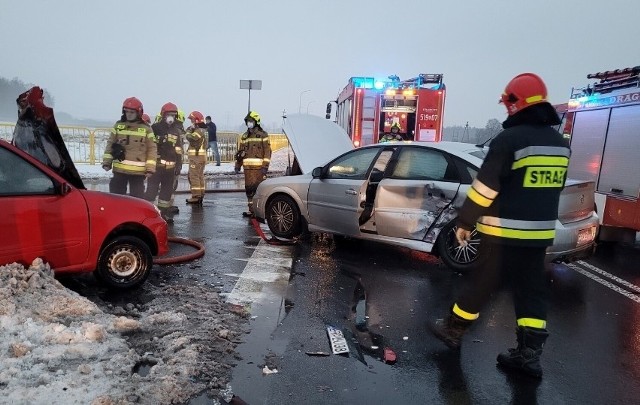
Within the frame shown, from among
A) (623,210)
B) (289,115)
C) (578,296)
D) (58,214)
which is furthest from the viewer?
(289,115)

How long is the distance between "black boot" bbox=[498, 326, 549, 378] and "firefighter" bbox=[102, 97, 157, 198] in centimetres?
589

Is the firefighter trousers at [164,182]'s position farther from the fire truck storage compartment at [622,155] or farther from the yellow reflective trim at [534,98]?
the fire truck storage compartment at [622,155]

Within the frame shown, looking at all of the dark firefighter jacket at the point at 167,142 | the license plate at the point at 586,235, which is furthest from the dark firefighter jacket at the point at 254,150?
the license plate at the point at 586,235

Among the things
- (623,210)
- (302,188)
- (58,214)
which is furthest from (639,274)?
(58,214)

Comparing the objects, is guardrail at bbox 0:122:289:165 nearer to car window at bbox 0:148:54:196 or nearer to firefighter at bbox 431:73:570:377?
car window at bbox 0:148:54:196

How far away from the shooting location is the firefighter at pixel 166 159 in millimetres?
9000

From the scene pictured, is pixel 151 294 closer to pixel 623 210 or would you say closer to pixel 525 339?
pixel 525 339

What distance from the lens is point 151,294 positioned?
4.67 m

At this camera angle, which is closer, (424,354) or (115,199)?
(424,354)

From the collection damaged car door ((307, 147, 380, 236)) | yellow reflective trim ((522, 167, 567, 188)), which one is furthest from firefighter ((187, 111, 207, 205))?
yellow reflective trim ((522, 167, 567, 188))

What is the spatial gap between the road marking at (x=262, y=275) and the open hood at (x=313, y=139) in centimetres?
179

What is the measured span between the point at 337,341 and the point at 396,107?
37.0 ft

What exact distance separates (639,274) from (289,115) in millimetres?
5953

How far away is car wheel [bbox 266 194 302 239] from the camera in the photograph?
7.16 meters
